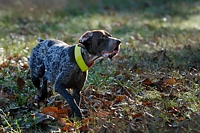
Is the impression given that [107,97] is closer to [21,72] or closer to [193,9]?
[21,72]

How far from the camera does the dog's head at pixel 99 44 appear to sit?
6.64 meters

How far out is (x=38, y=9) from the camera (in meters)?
19.0

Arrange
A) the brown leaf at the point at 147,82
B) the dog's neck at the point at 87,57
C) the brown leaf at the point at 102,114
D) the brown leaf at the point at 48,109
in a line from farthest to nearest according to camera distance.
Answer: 1. the brown leaf at the point at 147,82
2. the dog's neck at the point at 87,57
3. the brown leaf at the point at 48,109
4. the brown leaf at the point at 102,114

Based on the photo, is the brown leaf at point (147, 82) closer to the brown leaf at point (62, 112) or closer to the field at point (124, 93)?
the field at point (124, 93)

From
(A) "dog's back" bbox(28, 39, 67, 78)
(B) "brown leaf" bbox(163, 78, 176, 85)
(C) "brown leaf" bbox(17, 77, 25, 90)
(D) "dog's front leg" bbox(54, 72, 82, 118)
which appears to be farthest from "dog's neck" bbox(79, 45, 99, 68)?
(C) "brown leaf" bbox(17, 77, 25, 90)

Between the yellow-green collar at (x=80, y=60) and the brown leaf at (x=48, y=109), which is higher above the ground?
the yellow-green collar at (x=80, y=60)

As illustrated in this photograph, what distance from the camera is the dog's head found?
6.64 meters

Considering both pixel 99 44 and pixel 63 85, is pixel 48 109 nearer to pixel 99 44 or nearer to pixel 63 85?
pixel 63 85

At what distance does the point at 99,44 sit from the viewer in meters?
6.70

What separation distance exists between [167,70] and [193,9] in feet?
43.9

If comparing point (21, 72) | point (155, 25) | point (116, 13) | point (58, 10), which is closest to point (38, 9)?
point (58, 10)

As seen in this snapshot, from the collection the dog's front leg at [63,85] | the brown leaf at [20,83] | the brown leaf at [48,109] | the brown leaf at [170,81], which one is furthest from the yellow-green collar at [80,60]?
the brown leaf at [20,83]

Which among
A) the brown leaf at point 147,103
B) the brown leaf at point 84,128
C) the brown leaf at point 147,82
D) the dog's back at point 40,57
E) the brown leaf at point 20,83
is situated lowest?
the brown leaf at point 84,128

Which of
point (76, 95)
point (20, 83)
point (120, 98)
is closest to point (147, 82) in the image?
point (120, 98)
